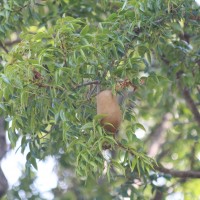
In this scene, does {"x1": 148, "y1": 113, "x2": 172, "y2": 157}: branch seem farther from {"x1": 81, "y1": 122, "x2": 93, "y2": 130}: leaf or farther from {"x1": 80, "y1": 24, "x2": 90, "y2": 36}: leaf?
{"x1": 81, "y1": 122, "x2": 93, "y2": 130}: leaf

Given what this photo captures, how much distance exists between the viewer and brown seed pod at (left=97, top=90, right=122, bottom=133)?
9.59 ft

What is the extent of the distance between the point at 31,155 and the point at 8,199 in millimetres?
705

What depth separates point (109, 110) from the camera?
9.68 feet

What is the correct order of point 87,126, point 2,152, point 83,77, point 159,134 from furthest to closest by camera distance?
1. point 159,134
2. point 2,152
3. point 83,77
4. point 87,126

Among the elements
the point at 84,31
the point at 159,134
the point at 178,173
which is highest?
the point at 84,31

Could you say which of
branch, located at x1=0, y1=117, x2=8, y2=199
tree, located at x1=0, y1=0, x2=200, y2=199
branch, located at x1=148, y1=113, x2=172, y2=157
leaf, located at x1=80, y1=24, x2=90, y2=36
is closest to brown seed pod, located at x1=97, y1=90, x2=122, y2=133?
tree, located at x1=0, y1=0, x2=200, y2=199

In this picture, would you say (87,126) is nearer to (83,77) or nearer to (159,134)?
(83,77)

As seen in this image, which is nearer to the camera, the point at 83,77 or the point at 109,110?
the point at 109,110

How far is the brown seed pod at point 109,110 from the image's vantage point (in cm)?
292

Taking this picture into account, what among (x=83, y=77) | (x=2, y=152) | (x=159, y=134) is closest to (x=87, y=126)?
(x=83, y=77)

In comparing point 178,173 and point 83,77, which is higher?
point 83,77

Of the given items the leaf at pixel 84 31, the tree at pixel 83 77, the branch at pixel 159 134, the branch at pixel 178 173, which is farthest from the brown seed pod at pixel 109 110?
the branch at pixel 159 134

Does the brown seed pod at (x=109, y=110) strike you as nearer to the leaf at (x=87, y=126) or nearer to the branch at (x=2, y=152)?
the leaf at (x=87, y=126)

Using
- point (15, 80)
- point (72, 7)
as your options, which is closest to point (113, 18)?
point (15, 80)
